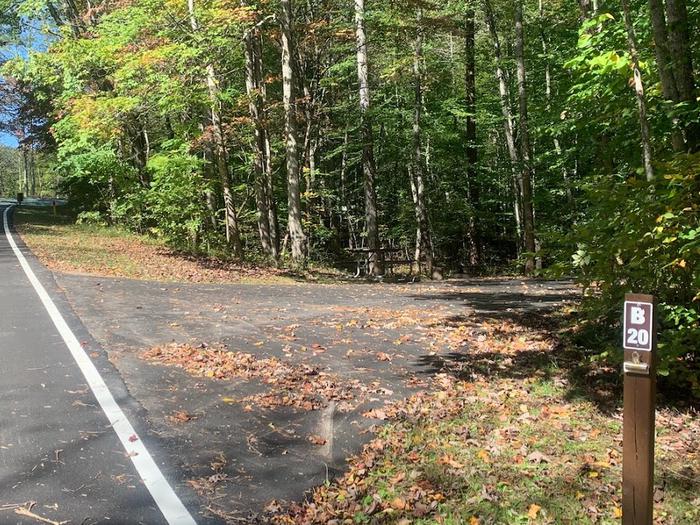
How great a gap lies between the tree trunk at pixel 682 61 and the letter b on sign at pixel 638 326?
430cm

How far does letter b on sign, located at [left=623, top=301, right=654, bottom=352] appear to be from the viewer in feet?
9.66

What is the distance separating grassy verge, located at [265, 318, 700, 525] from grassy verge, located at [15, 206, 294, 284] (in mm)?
10006

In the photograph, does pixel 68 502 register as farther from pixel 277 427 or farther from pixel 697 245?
pixel 697 245

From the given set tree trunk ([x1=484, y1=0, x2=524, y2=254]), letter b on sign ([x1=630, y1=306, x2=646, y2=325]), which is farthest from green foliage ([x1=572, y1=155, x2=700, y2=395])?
tree trunk ([x1=484, y1=0, x2=524, y2=254])

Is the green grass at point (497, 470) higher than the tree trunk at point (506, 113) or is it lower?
lower

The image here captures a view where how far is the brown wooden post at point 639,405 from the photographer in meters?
2.96

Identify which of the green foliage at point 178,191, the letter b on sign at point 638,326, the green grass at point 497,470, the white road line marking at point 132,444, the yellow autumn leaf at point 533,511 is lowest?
the yellow autumn leaf at point 533,511

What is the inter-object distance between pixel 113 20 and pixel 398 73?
9448 millimetres

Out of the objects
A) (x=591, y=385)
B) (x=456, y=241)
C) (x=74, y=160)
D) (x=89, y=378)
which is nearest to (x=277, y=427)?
(x=89, y=378)

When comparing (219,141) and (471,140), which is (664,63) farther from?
(471,140)

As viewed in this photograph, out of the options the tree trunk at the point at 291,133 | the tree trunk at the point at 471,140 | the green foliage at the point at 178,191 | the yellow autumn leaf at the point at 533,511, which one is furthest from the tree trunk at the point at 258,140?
the yellow autumn leaf at the point at 533,511

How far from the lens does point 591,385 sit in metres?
6.51

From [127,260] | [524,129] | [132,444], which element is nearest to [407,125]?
[524,129]

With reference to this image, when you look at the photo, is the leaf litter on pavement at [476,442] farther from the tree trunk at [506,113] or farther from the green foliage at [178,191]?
the tree trunk at [506,113]
